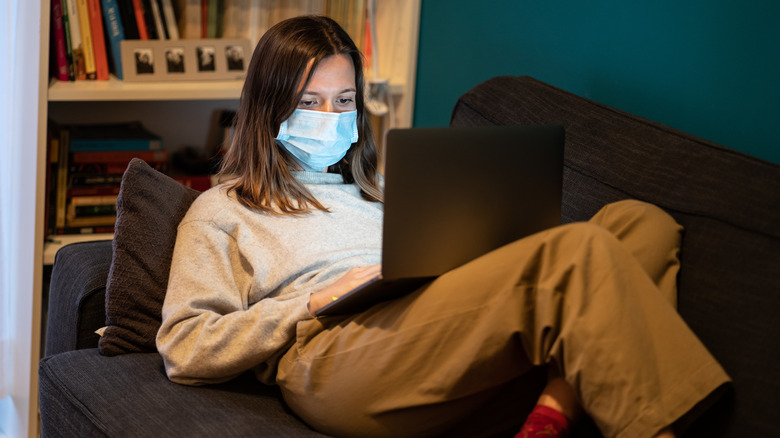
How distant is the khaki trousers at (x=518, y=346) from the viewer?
91 cm

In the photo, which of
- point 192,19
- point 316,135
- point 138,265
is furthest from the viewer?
point 192,19

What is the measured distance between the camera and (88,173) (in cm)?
A: 201

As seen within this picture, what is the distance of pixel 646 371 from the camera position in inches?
35.5

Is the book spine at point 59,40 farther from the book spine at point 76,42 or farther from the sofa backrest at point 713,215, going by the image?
the sofa backrest at point 713,215

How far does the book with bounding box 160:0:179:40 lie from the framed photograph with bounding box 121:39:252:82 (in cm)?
3

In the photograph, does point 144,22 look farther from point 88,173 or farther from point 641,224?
point 641,224

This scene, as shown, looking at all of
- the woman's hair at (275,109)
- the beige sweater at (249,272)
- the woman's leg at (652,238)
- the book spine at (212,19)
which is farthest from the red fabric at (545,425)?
the book spine at (212,19)

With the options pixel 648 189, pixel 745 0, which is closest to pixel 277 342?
pixel 648 189

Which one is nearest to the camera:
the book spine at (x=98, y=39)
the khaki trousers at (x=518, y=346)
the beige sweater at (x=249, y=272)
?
the khaki trousers at (x=518, y=346)

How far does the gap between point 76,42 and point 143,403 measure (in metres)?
1.14

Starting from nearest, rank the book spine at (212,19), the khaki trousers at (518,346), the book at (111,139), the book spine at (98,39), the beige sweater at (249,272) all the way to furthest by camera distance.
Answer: the khaki trousers at (518,346) < the beige sweater at (249,272) < the book spine at (98,39) < the book at (111,139) < the book spine at (212,19)

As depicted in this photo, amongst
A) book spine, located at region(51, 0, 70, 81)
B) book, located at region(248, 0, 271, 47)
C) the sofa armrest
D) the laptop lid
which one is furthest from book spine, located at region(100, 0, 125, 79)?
the laptop lid

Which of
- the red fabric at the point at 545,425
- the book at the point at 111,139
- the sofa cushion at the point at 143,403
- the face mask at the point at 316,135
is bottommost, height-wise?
the sofa cushion at the point at 143,403

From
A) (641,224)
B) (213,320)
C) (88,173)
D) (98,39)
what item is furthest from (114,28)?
(641,224)
